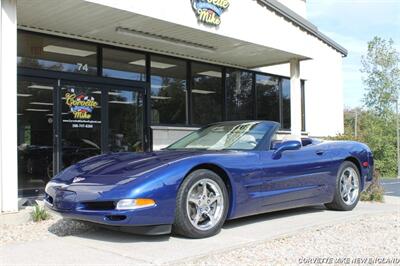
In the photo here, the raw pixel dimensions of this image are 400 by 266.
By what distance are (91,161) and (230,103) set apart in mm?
8273

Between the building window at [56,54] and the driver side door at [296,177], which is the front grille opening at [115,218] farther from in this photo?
the building window at [56,54]

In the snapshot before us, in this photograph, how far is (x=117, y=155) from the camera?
608 centimetres

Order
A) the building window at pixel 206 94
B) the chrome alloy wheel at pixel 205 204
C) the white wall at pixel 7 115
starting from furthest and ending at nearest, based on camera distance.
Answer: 1. the building window at pixel 206 94
2. the white wall at pixel 7 115
3. the chrome alloy wheel at pixel 205 204

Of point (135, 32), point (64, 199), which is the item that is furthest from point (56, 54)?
point (64, 199)

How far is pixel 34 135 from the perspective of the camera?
9.27 m

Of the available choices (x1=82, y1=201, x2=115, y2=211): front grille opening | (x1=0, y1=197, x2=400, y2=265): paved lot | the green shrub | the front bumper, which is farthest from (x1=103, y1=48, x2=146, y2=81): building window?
(x1=82, y1=201, x2=115, y2=211): front grille opening

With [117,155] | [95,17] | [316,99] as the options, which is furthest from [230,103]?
[117,155]

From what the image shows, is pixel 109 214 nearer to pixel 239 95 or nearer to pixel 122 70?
pixel 122 70

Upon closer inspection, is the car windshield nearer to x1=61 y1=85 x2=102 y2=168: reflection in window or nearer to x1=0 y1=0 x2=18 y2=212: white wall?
x1=0 y1=0 x2=18 y2=212: white wall

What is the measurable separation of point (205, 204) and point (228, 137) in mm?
1361

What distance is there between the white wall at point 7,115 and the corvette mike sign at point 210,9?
365 cm

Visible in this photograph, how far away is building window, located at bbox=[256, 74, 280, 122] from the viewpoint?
14703mm


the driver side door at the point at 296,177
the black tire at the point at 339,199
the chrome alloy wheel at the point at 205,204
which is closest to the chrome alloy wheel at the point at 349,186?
Answer: the black tire at the point at 339,199

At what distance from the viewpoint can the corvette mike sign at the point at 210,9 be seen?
9.43 metres
